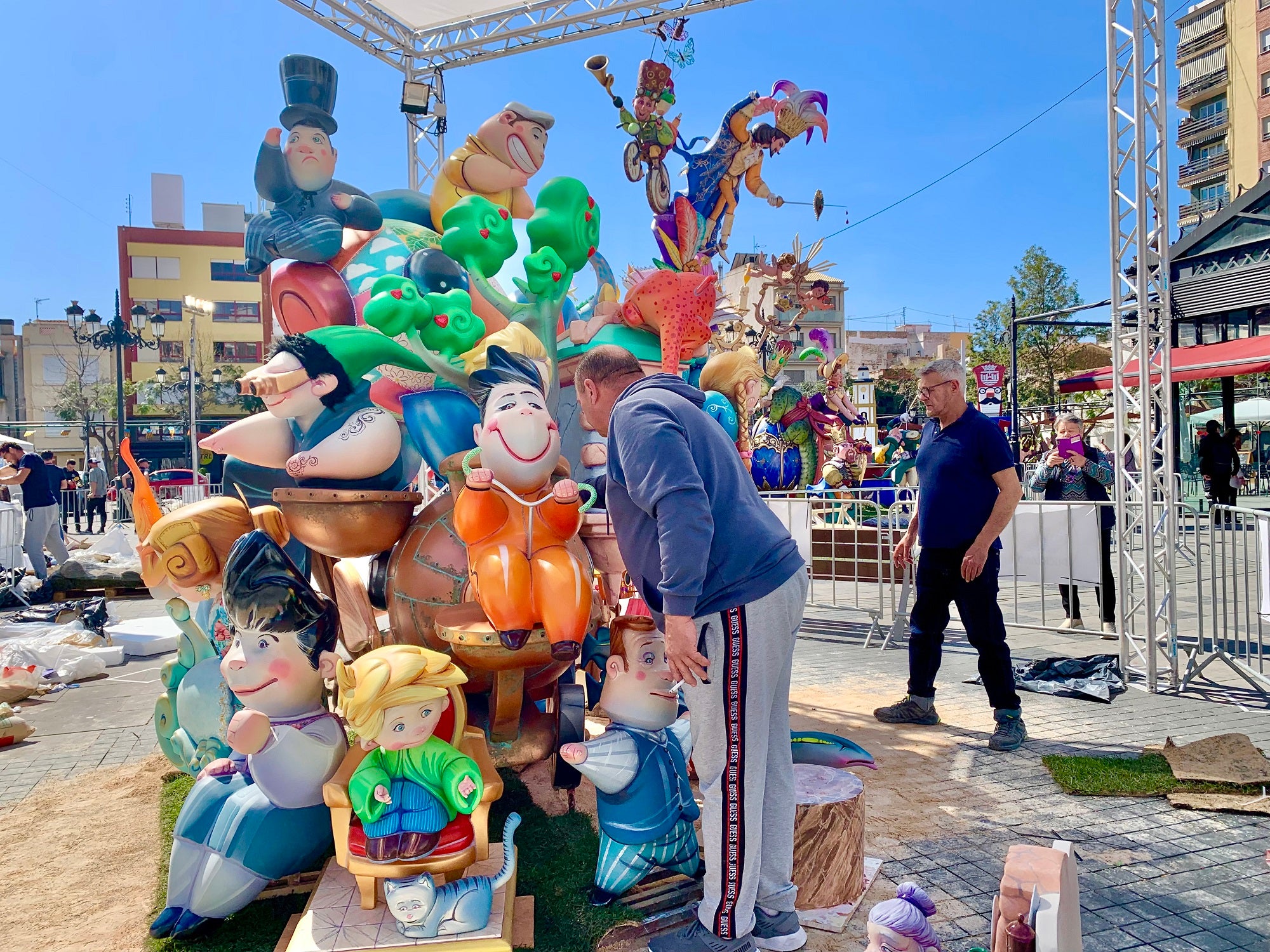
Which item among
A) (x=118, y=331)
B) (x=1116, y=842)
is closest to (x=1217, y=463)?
(x=1116, y=842)

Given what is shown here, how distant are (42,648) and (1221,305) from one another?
15782 mm

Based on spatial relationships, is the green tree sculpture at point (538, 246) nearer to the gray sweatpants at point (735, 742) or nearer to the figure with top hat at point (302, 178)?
the figure with top hat at point (302, 178)

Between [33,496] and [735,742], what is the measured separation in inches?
414

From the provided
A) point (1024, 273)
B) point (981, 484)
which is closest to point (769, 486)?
point (981, 484)

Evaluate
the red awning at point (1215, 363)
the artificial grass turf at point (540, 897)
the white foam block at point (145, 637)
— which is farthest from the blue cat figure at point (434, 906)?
the red awning at point (1215, 363)

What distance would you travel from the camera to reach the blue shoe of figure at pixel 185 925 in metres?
2.79

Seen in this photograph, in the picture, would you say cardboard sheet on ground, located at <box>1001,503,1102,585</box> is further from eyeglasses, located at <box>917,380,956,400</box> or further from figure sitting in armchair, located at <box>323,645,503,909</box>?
figure sitting in armchair, located at <box>323,645,503,909</box>

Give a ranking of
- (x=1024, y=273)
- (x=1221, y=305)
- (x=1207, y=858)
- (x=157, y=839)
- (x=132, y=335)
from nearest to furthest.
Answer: (x=1207, y=858)
(x=157, y=839)
(x=1221, y=305)
(x=132, y=335)
(x=1024, y=273)

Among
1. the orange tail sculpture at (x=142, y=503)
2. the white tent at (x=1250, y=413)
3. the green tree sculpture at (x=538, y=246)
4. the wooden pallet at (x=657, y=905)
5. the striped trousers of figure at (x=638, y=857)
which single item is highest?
the white tent at (x=1250, y=413)

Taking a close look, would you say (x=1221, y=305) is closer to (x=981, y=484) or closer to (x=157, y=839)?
(x=981, y=484)

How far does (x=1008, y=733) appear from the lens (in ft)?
15.0

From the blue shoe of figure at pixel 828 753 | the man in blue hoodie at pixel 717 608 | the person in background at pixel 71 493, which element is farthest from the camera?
the person in background at pixel 71 493

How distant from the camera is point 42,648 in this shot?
22.8ft

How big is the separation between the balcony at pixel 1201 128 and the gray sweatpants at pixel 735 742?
45.5 m
